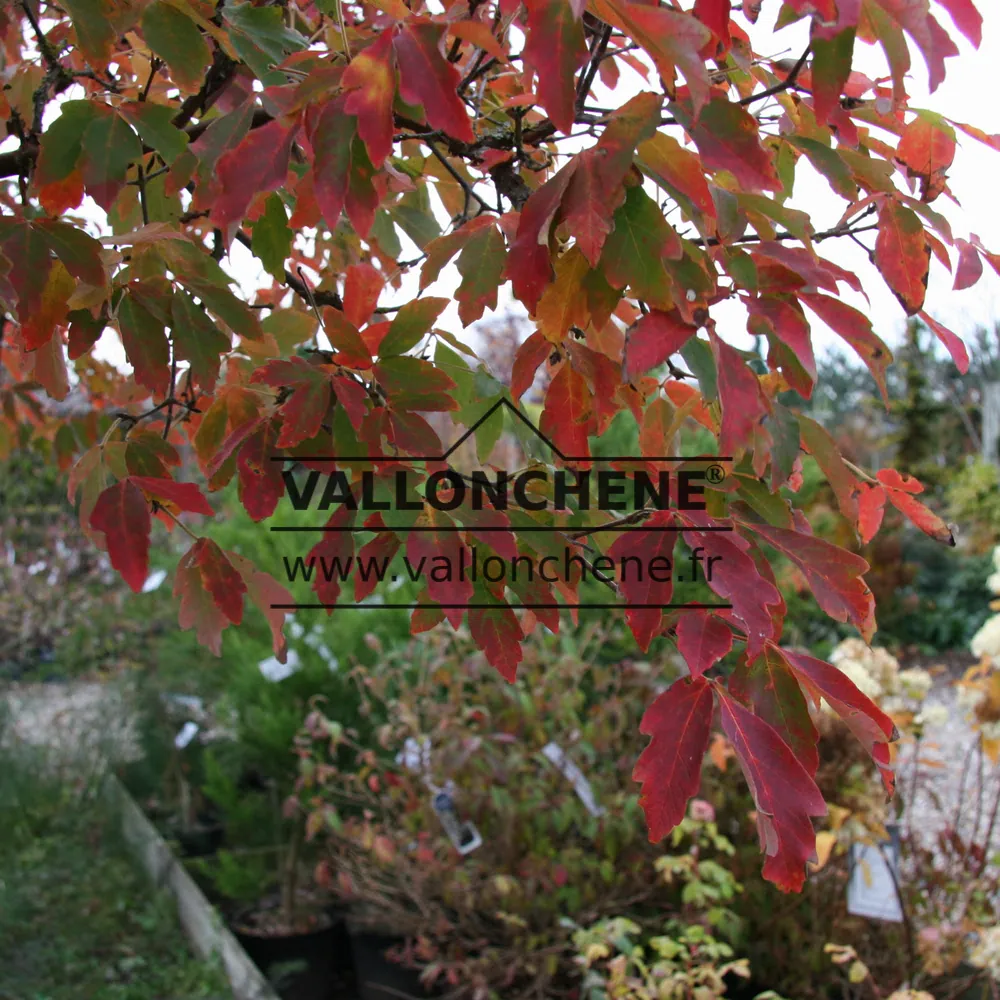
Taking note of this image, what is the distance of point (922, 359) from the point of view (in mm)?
11047

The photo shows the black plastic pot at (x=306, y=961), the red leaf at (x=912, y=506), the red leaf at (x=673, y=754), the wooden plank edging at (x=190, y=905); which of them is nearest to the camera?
the red leaf at (x=673, y=754)

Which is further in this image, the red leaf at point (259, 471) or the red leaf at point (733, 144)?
the red leaf at point (259, 471)

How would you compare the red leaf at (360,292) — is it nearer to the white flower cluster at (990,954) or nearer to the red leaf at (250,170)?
the red leaf at (250,170)

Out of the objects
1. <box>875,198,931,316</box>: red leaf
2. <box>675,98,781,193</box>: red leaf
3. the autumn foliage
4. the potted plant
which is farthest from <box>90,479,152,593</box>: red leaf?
the potted plant

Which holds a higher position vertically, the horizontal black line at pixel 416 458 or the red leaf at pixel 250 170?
the red leaf at pixel 250 170

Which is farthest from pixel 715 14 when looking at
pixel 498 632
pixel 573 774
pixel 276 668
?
pixel 276 668

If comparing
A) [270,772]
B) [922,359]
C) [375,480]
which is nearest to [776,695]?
[375,480]

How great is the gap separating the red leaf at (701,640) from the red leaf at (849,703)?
0.05 meters

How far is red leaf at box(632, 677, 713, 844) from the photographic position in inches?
26.8

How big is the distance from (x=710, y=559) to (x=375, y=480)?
0.29m

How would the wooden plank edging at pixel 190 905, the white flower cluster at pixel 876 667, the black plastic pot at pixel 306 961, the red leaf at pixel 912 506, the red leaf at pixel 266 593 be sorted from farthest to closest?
1. the black plastic pot at pixel 306 961
2. the wooden plank edging at pixel 190 905
3. the white flower cluster at pixel 876 667
4. the red leaf at pixel 266 593
5. the red leaf at pixel 912 506

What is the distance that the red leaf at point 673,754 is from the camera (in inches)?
26.8

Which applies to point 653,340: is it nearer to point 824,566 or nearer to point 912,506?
point 824,566

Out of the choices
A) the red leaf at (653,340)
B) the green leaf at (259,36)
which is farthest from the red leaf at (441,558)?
the green leaf at (259,36)
